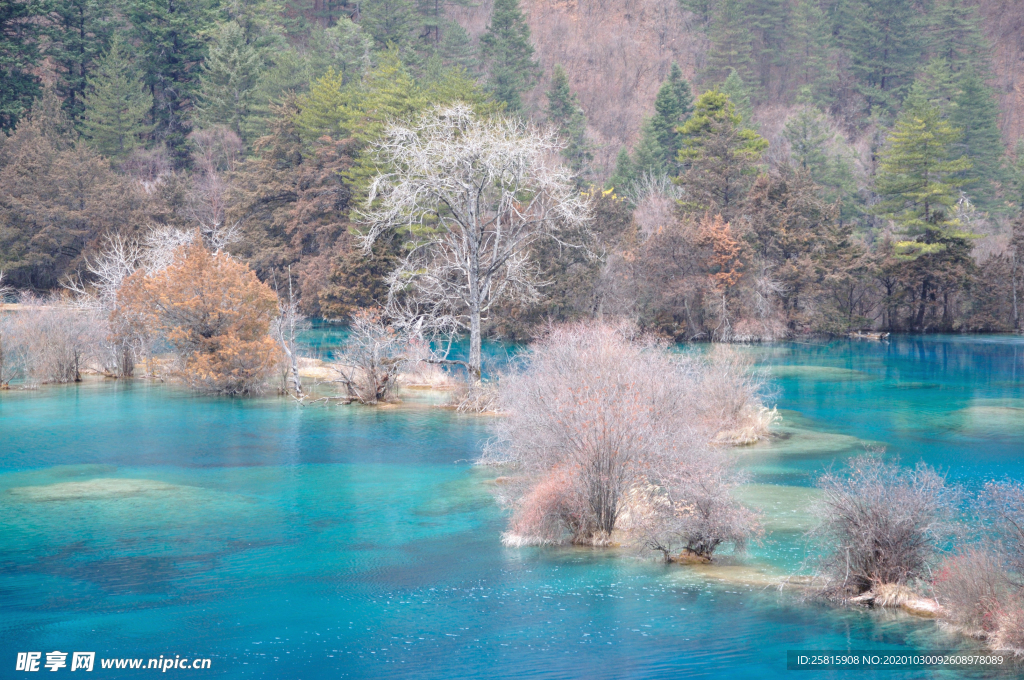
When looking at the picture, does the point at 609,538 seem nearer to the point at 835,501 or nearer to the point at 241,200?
the point at 835,501

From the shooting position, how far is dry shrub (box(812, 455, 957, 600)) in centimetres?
1394

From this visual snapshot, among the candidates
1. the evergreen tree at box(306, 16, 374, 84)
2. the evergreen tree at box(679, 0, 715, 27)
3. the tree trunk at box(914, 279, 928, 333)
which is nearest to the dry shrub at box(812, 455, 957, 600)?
the tree trunk at box(914, 279, 928, 333)

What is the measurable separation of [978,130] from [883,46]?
20042mm

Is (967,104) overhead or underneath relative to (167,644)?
overhead

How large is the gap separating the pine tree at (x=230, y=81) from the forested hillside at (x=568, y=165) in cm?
22

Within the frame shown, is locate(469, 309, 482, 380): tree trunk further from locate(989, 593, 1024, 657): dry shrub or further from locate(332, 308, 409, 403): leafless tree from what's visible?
locate(989, 593, 1024, 657): dry shrub

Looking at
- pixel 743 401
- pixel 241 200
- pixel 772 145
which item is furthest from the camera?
pixel 772 145

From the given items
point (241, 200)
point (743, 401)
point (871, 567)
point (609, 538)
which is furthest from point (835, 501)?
point (241, 200)

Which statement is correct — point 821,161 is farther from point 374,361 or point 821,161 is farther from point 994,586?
point 994,586

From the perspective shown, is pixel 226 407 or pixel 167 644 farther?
pixel 226 407

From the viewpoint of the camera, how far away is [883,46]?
94688 mm

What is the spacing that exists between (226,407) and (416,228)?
21.4 metres

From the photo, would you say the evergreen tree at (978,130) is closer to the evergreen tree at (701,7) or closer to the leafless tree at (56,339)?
the evergreen tree at (701,7)

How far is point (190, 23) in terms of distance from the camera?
77.4 m
